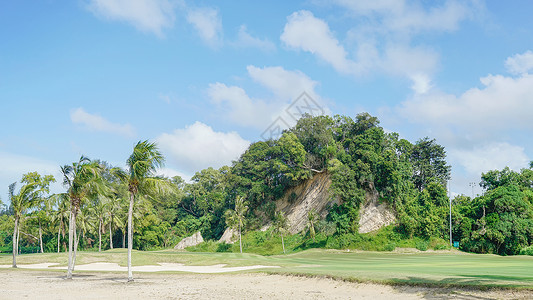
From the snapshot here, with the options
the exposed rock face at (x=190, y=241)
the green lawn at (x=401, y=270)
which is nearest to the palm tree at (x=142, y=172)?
the green lawn at (x=401, y=270)

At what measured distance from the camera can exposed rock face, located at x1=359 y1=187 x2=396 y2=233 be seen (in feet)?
219

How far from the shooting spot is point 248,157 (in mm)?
89875

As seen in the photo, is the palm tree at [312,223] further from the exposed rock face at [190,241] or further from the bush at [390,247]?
the exposed rock face at [190,241]

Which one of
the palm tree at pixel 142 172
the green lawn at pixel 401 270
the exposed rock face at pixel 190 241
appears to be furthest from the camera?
the exposed rock face at pixel 190 241

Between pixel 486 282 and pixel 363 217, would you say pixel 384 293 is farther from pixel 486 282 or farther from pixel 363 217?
pixel 363 217

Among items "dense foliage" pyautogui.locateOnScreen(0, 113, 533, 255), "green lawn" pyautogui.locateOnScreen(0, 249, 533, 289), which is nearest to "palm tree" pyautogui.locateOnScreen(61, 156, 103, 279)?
"green lawn" pyautogui.locateOnScreen(0, 249, 533, 289)

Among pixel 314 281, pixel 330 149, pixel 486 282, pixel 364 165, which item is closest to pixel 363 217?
pixel 364 165

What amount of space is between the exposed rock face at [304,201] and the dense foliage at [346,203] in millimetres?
1630

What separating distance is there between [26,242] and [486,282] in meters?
107

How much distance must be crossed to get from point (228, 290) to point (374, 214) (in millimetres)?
51606

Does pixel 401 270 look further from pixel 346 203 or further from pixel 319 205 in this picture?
pixel 319 205

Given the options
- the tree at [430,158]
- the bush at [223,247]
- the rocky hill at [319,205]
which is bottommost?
the bush at [223,247]

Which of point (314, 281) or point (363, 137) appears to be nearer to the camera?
point (314, 281)

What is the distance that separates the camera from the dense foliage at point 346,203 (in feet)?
202
